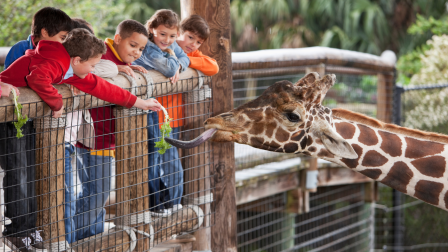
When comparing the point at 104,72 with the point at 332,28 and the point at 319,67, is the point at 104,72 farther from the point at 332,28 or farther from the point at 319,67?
the point at 332,28

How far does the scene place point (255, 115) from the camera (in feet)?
9.55

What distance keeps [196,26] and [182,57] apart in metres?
0.20

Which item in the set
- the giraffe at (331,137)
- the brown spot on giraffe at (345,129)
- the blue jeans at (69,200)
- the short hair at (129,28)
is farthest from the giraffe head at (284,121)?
the blue jeans at (69,200)

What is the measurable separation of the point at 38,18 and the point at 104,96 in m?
0.59

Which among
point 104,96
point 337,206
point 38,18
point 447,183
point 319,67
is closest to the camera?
point 104,96

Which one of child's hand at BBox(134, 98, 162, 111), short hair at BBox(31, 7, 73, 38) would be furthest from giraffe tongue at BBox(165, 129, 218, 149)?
short hair at BBox(31, 7, 73, 38)

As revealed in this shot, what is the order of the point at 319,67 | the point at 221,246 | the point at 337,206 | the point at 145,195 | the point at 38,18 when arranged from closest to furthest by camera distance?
the point at 38,18 → the point at 145,195 → the point at 221,246 → the point at 319,67 → the point at 337,206

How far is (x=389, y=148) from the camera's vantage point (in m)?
3.11

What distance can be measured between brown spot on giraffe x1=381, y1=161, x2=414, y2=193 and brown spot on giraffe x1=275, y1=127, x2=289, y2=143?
725 mm

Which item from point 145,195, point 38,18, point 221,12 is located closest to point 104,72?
point 38,18

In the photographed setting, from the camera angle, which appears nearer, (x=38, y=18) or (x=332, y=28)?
(x=38, y=18)

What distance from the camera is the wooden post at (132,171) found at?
2627 millimetres

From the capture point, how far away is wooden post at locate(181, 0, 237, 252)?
10.3ft

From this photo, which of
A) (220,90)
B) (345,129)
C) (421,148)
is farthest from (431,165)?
(220,90)
